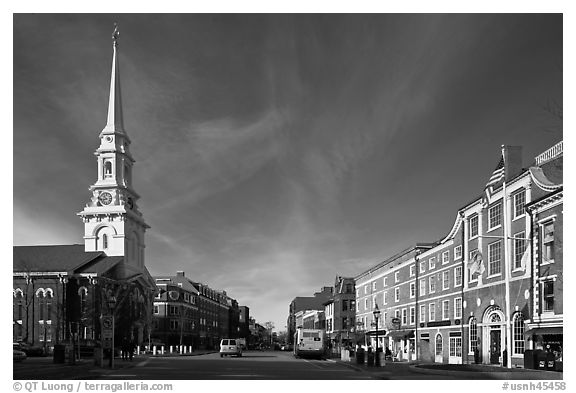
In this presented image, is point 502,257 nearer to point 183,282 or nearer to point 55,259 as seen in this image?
point 55,259

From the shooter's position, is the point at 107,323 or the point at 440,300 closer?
the point at 107,323

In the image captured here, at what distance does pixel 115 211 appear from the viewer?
2623 inches

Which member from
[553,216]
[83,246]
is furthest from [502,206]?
[83,246]

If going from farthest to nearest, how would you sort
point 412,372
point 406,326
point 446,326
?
point 406,326 < point 446,326 < point 412,372

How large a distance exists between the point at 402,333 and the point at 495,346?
26074 millimetres

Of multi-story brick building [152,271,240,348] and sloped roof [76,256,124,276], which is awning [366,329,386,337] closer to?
sloped roof [76,256,124,276]

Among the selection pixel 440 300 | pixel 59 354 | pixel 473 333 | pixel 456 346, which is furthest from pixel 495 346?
Result: pixel 59 354

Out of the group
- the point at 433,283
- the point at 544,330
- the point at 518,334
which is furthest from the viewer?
the point at 433,283

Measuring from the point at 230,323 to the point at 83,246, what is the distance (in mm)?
119748

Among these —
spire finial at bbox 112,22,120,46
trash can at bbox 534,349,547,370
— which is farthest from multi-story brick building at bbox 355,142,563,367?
spire finial at bbox 112,22,120,46

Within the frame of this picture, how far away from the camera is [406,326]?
242 ft
